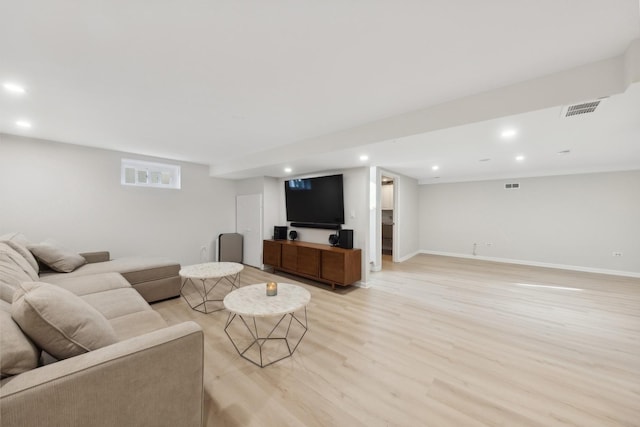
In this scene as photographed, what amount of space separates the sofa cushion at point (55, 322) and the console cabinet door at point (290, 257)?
133 inches

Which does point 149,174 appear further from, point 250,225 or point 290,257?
point 290,257

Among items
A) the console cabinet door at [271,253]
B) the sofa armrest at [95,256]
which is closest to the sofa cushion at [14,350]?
the sofa armrest at [95,256]

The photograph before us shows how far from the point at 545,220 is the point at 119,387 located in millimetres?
7543

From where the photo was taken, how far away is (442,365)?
198cm

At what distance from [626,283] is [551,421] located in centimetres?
488

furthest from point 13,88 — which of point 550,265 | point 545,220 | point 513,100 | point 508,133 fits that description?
point 550,265

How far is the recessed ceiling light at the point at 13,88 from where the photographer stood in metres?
2.00

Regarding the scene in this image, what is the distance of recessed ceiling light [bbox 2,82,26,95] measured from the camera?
2.00m

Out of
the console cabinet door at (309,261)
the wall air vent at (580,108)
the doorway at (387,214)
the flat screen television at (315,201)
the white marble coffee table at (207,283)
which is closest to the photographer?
the wall air vent at (580,108)

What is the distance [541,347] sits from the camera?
88.8 inches

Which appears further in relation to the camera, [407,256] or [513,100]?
[407,256]

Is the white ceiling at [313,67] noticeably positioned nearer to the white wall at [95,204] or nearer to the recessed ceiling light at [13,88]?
the recessed ceiling light at [13,88]

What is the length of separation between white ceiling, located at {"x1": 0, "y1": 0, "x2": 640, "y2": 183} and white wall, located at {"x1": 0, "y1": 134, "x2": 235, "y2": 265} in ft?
1.67

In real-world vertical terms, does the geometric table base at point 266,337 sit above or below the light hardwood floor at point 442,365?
above
